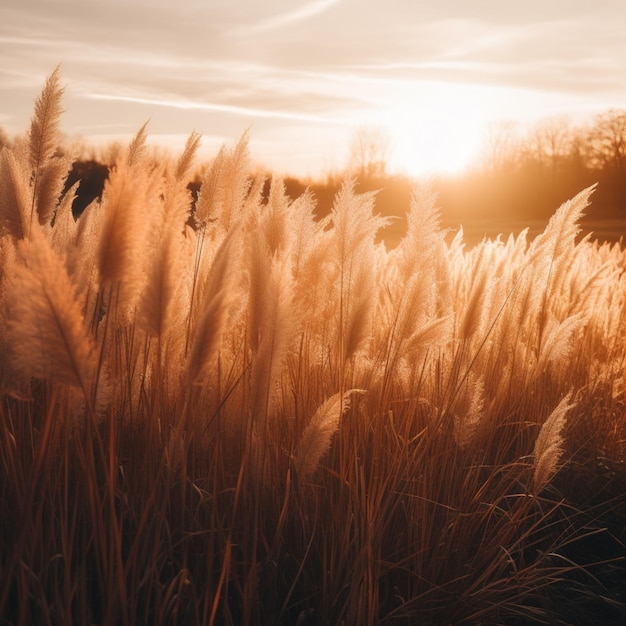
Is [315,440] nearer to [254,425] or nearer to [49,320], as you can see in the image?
[254,425]

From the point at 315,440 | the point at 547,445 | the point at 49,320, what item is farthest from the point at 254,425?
the point at 547,445

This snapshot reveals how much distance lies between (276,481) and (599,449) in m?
1.91

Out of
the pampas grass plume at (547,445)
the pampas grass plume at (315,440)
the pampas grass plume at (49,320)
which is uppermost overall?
the pampas grass plume at (49,320)

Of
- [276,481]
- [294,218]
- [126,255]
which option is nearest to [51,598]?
[276,481]

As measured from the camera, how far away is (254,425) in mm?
1984

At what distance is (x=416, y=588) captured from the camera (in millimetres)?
2039

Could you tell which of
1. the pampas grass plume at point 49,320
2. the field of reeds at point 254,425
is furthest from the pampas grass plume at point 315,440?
the pampas grass plume at point 49,320

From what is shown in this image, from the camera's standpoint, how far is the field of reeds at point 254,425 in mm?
1691

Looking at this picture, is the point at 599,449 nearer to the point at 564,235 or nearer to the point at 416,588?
the point at 564,235

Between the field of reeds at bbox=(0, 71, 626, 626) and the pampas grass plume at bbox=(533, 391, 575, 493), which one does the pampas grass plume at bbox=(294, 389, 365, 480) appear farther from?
the pampas grass plume at bbox=(533, 391, 575, 493)

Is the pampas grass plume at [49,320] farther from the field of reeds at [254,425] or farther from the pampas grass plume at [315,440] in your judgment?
the pampas grass plume at [315,440]

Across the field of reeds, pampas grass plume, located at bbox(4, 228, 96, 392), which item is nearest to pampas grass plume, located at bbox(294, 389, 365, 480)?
the field of reeds

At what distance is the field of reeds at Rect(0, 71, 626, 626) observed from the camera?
1691mm

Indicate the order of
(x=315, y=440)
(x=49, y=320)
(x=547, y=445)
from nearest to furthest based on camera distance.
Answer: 1. (x=49, y=320)
2. (x=315, y=440)
3. (x=547, y=445)
